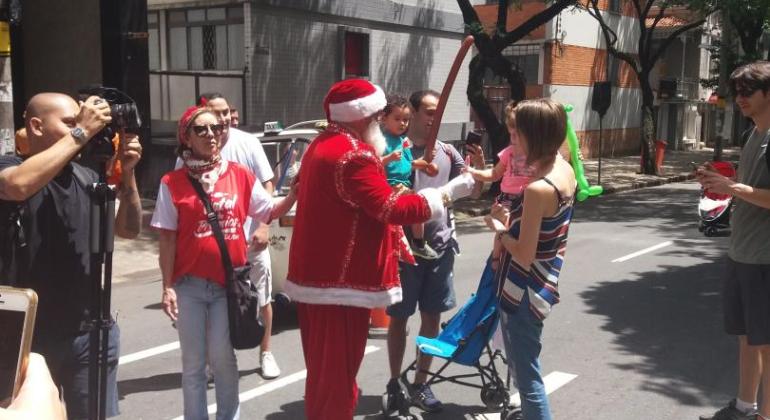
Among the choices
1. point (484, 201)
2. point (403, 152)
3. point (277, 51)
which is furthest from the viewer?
point (484, 201)

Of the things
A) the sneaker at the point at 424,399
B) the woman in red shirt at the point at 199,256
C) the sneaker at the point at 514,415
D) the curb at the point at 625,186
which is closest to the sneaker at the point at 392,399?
the sneaker at the point at 424,399

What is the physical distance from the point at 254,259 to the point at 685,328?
382cm

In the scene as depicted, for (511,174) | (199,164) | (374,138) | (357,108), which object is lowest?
(511,174)

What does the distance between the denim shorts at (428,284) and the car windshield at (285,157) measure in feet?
6.62

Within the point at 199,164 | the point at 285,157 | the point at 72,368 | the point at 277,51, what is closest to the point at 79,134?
the point at 72,368

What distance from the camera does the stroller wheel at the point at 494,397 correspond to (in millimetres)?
4434

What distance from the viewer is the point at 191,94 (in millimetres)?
16094

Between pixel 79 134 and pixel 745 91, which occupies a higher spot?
pixel 745 91

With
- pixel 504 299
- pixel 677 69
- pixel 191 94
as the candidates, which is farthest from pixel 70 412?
pixel 677 69

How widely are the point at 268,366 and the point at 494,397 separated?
5.52 feet

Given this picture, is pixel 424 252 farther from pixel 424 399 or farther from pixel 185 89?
pixel 185 89

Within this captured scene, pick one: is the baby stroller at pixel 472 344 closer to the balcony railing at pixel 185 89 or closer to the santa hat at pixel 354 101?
the santa hat at pixel 354 101

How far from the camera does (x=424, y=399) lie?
4.61 m

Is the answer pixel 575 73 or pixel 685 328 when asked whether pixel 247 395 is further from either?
pixel 575 73
